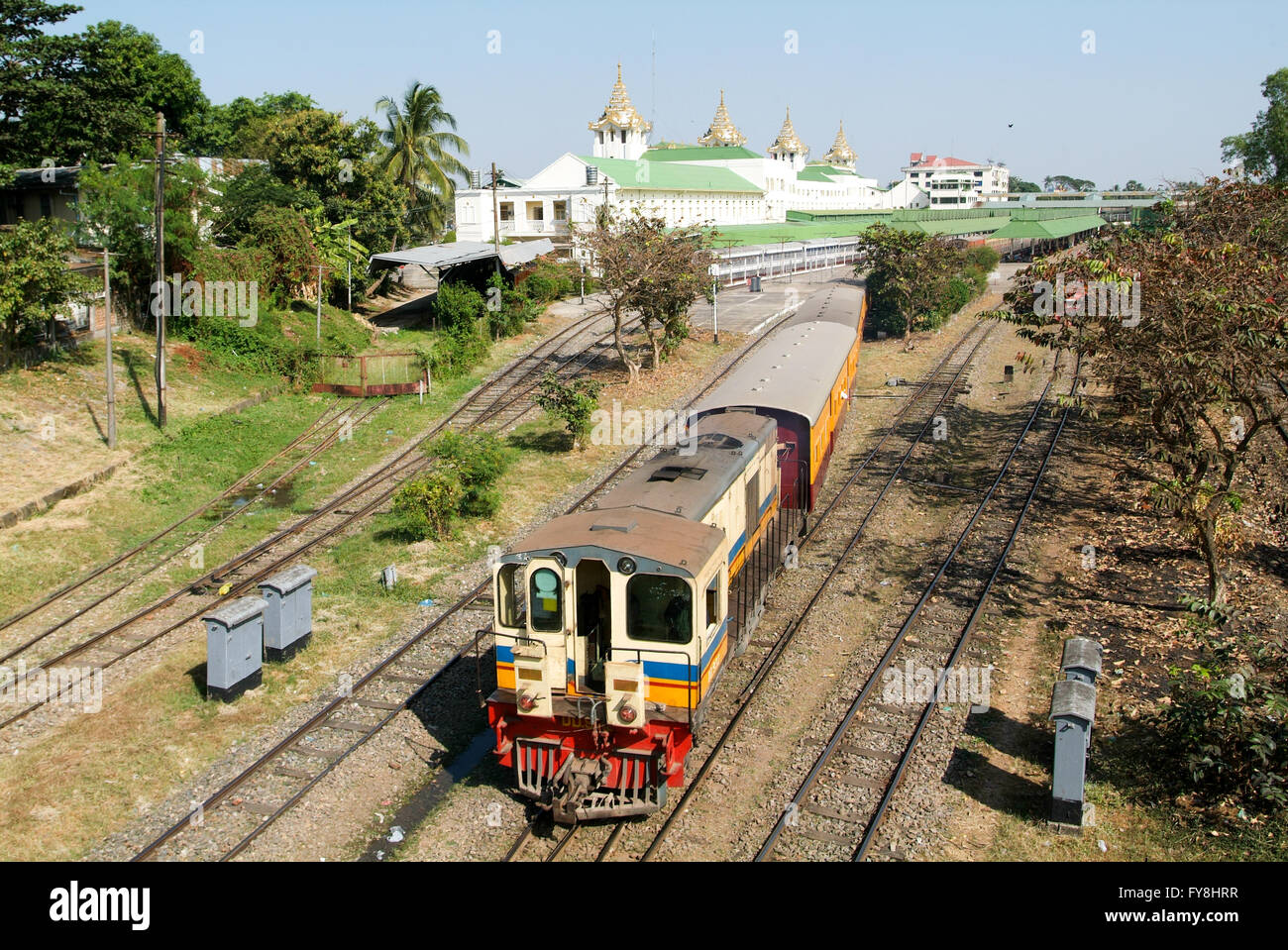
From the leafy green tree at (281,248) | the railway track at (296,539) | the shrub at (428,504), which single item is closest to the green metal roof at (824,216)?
the leafy green tree at (281,248)

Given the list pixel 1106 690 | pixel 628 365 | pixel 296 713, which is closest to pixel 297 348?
pixel 628 365

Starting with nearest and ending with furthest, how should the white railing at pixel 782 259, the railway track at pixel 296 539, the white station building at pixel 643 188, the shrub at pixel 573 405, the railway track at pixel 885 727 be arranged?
the railway track at pixel 885 727
the railway track at pixel 296 539
the shrub at pixel 573 405
the white railing at pixel 782 259
the white station building at pixel 643 188

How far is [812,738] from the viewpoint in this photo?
42.2 ft

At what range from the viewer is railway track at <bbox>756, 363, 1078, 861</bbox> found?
1084cm

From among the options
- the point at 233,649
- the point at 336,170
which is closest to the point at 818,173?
the point at 336,170

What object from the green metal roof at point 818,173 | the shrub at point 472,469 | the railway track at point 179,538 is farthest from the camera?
the green metal roof at point 818,173

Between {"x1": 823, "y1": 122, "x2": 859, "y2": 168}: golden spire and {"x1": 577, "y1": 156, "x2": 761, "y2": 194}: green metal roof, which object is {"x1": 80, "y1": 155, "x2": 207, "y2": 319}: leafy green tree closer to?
{"x1": 577, "y1": 156, "x2": 761, "y2": 194}: green metal roof

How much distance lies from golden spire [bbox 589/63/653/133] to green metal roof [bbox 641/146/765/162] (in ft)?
8.66

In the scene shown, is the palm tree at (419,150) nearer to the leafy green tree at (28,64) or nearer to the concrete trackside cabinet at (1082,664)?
the leafy green tree at (28,64)

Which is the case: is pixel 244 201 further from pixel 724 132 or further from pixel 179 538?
pixel 724 132

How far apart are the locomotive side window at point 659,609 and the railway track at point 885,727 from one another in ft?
8.33

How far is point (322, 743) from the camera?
42.0ft

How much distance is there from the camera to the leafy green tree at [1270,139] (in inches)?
2338

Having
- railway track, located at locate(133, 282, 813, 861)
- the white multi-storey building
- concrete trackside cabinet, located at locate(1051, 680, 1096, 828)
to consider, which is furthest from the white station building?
the white multi-storey building
